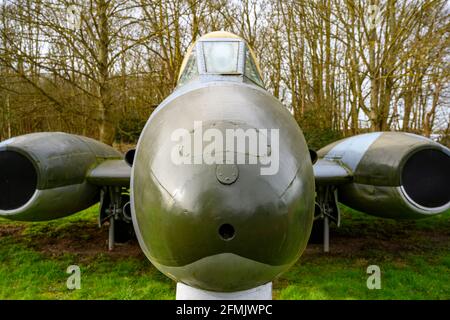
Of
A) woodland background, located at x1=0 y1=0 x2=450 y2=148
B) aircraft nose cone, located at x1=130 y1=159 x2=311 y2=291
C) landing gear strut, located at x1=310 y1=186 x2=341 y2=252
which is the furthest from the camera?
woodland background, located at x1=0 y1=0 x2=450 y2=148

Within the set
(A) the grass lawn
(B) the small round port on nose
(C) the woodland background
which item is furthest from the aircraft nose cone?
(C) the woodland background

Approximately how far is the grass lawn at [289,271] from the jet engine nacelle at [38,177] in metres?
1.04

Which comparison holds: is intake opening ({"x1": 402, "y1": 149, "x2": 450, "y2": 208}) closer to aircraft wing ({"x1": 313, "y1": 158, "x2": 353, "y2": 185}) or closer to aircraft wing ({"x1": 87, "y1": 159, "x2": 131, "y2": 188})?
aircraft wing ({"x1": 313, "y1": 158, "x2": 353, "y2": 185})

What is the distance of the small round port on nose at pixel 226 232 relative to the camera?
1928 millimetres

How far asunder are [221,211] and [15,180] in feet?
12.1

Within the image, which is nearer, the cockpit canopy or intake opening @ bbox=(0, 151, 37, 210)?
the cockpit canopy

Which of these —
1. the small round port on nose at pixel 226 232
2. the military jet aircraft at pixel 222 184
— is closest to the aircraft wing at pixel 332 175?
the military jet aircraft at pixel 222 184

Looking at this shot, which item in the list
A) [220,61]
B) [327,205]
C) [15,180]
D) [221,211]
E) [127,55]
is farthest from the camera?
[127,55]

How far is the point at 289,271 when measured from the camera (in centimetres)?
520

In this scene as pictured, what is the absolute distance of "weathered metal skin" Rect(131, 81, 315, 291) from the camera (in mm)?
1936

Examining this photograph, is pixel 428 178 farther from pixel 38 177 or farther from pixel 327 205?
pixel 38 177

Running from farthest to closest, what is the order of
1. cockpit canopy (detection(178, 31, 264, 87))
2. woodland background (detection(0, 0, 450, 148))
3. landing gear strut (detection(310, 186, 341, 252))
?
woodland background (detection(0, 0, 450, 148))
landing gear strut (detection(310, 186, 341, 252))
cockpit canopy (detection(178, 31, 264, 87))

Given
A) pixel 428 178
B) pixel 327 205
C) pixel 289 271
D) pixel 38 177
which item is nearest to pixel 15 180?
pixel 38 177

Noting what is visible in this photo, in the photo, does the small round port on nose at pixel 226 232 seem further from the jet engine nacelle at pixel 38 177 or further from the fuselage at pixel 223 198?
the jet engine nacelle at pixel 38 177
